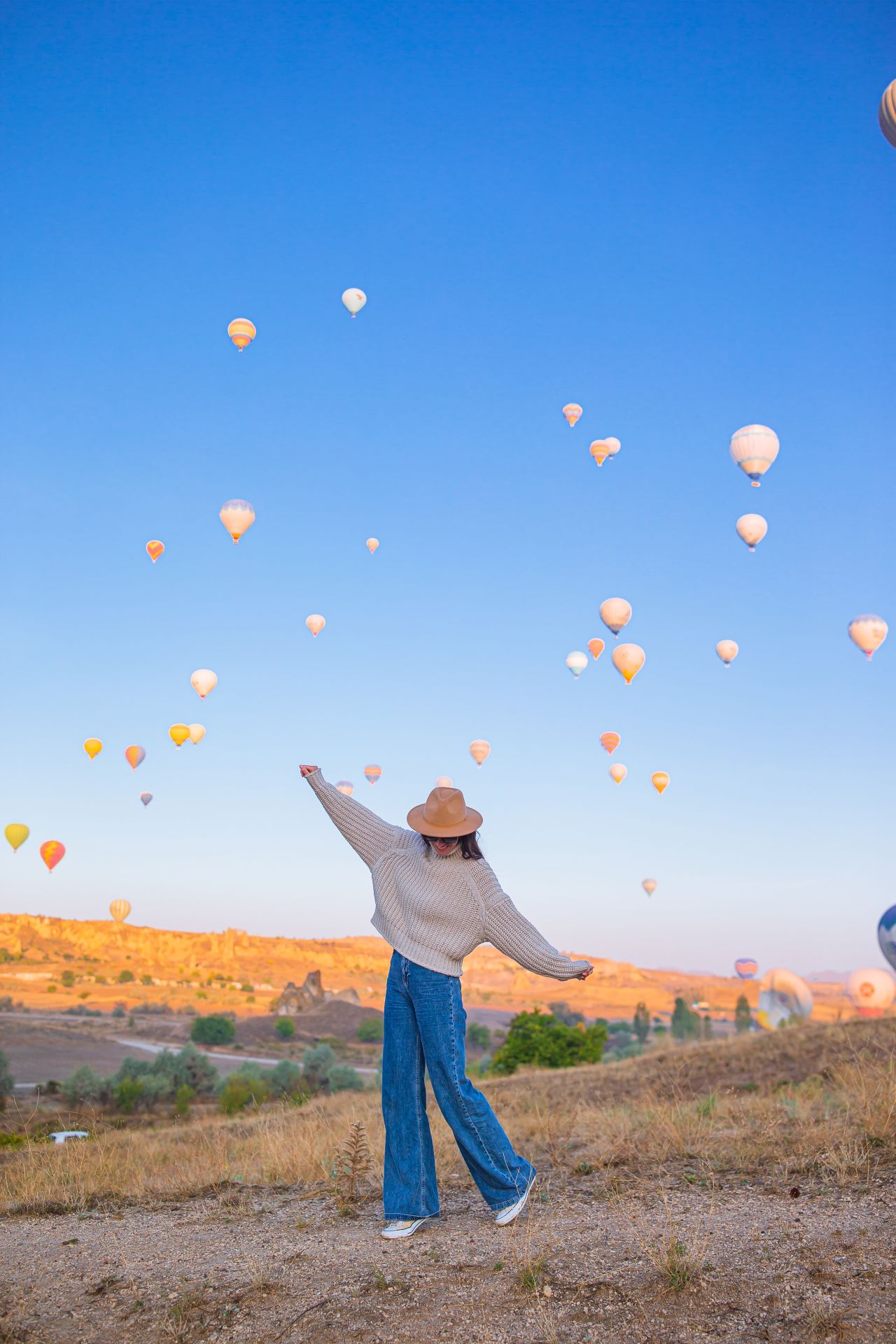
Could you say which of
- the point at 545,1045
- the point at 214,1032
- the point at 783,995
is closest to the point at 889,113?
the point at 545,1045

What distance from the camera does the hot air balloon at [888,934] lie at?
1474 centimetres

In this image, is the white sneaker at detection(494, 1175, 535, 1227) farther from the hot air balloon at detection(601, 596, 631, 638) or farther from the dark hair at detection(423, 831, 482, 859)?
the hot air balloon at detection(601, 596, 631, 638)

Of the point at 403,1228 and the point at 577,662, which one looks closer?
the point at 403,1228

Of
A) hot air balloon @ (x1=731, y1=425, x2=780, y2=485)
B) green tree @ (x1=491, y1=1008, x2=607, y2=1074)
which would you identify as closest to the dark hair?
hot air balloon @ (x1=731, y1=425, x2=780, y2=485)

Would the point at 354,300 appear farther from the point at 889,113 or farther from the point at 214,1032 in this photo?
the point at 214,1032

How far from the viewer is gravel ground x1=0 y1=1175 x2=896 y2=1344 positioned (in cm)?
333

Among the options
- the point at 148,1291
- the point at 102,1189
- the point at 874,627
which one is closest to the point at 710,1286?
the point at 148,1291

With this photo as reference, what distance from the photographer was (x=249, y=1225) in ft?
16.4

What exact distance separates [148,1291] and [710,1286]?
7.39ft

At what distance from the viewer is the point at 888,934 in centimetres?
1484

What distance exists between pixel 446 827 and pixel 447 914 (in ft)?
1.38

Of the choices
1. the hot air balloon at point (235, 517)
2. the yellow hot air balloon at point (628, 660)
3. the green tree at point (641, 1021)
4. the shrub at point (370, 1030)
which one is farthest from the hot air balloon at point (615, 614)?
the green tree at point (641, 1021)

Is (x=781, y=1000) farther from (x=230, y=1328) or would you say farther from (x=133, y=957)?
(x=133, y=957)

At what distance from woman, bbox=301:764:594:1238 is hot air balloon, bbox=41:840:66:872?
34.6 m
